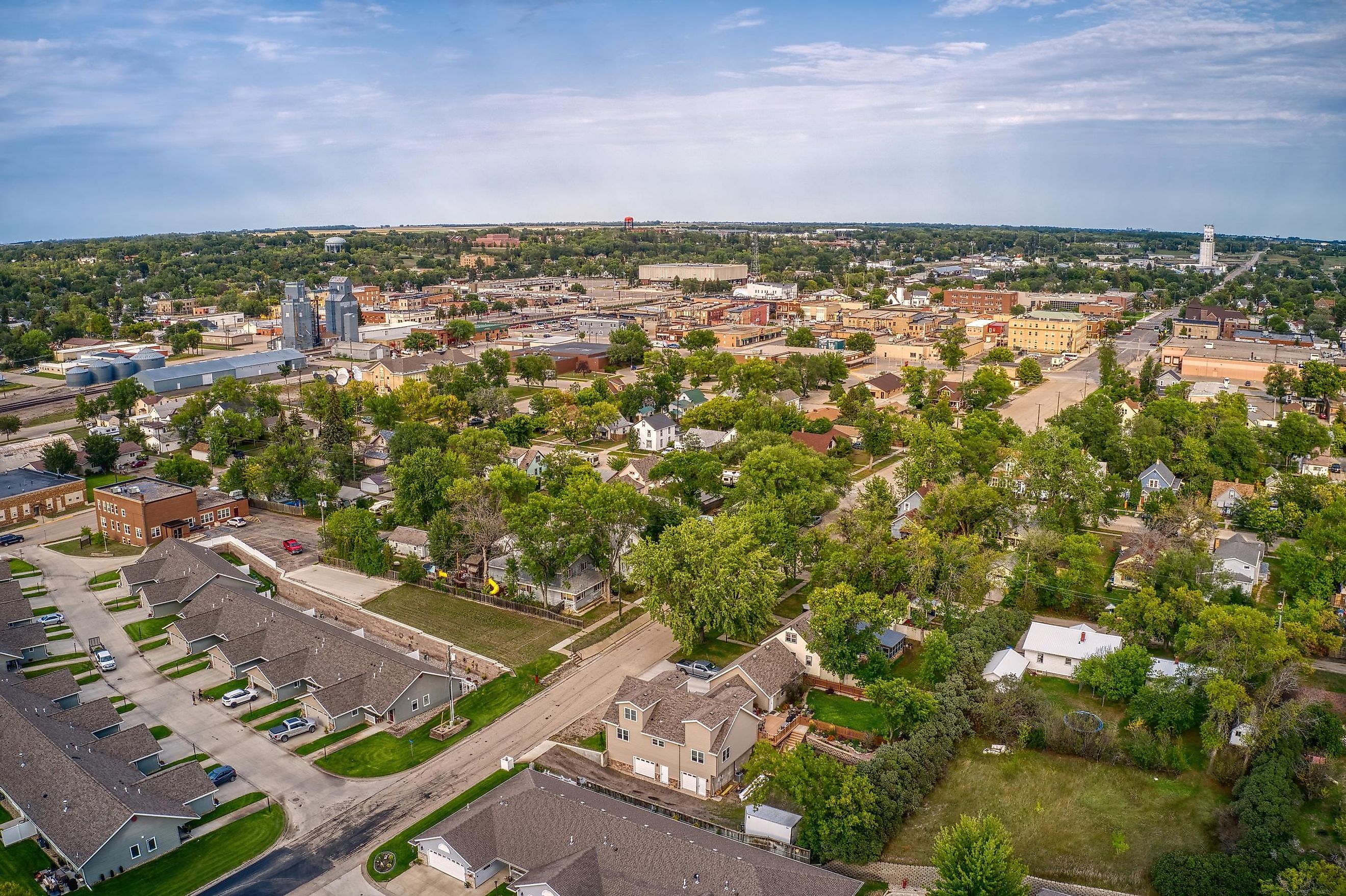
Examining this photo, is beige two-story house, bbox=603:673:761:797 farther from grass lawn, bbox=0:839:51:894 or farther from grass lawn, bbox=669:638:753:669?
grass lawn, bbox=0:839:51:894

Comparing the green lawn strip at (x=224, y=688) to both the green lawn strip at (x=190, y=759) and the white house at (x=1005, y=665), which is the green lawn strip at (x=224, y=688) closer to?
the green lawn strip at (x=190, y=759)

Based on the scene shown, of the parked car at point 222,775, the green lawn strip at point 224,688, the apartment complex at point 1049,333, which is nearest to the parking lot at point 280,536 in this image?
the green lawn strip at point 224,688

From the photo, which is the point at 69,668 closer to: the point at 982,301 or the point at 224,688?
the point at 224,688

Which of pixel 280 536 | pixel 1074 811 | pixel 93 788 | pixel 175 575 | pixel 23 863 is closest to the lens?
pixel 23 863

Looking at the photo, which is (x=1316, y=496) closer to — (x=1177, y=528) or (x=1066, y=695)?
(x=1177, y=528)

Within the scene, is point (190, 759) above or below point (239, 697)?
below

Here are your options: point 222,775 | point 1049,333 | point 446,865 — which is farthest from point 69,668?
point 1049,333
